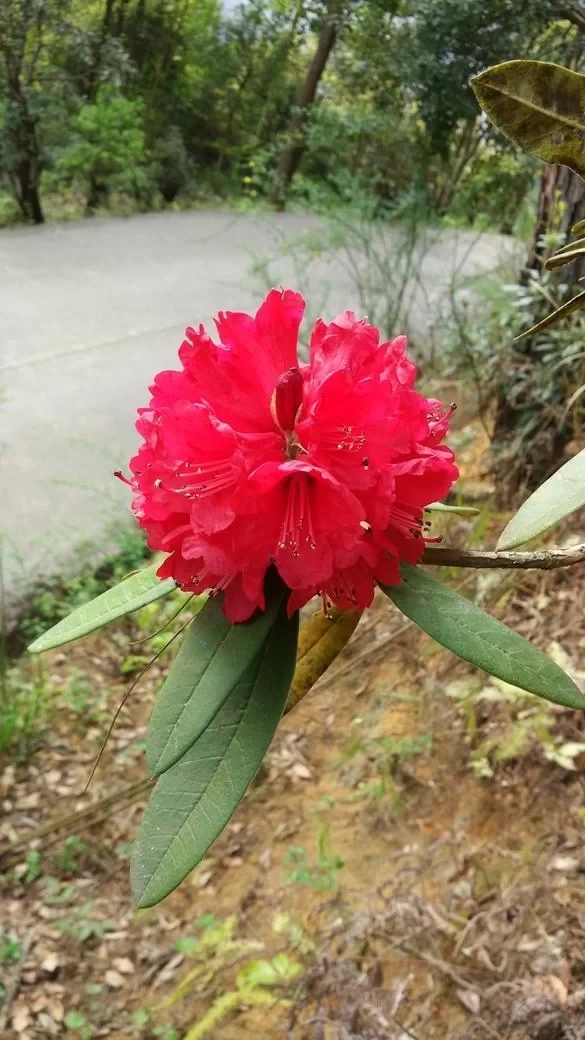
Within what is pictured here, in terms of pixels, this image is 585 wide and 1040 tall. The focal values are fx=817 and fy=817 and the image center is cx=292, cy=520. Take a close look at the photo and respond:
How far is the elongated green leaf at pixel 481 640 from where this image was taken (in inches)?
13.8

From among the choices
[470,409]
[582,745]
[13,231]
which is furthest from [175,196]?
[582,745]

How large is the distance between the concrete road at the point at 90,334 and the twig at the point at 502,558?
153 cm

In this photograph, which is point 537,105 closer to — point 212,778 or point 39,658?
point 212,778

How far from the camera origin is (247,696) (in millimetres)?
374

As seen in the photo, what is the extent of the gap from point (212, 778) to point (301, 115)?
8.43 ft

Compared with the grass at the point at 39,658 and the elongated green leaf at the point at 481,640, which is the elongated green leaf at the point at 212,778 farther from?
the grass at the point at 39,658

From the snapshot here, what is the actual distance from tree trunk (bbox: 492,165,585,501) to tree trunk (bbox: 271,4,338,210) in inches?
37.0

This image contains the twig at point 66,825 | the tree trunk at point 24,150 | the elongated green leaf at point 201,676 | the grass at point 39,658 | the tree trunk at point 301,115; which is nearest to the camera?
the elongated green leaf at point 201,676

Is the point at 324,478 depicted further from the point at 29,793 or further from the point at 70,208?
the point at 70,208

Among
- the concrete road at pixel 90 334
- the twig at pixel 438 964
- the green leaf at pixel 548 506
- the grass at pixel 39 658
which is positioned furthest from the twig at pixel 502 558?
the concrete road at pixel 90 334

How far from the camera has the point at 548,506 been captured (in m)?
0.38

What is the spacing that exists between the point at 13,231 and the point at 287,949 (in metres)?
1.78

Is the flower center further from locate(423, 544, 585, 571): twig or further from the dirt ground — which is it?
the dirt ground

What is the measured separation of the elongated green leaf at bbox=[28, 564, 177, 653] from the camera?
0.39 m
